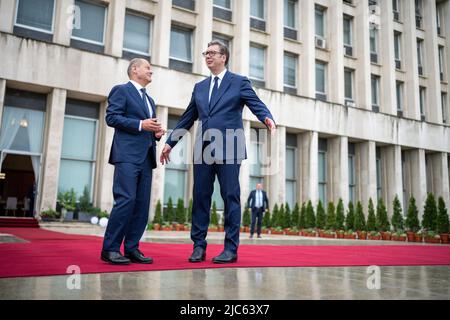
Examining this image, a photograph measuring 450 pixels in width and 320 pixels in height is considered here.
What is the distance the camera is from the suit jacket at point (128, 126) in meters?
3.66

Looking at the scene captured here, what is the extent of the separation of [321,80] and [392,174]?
23.1 ft

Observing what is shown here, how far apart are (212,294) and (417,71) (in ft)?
86.5

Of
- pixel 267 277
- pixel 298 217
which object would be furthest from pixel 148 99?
pixel 298 217

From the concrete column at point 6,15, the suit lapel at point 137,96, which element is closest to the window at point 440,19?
the concrete column at point 6,15

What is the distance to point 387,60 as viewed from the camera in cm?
2316

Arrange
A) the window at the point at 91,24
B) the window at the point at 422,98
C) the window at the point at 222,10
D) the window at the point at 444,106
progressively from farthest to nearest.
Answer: the window at the point at 444,106 < the window at the point at 422,98 < the window at the point at 222,10 < the window at the point at 91,24


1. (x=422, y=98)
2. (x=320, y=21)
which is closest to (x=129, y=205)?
(x=320, y=21)

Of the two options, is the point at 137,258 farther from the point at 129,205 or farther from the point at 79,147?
the point at 79,147

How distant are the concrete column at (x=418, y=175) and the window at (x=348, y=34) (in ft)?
24.7

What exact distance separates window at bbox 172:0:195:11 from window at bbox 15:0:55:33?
5.28 meters

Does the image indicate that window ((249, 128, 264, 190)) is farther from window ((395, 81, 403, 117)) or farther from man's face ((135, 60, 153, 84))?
man's face ((135, 60, 153, 84))

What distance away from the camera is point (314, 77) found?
20.5 m

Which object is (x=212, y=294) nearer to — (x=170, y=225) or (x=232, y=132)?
(x=232, y=132)

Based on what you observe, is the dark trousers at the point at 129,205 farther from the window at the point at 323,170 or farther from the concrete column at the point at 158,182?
the window at the point at 323,170
